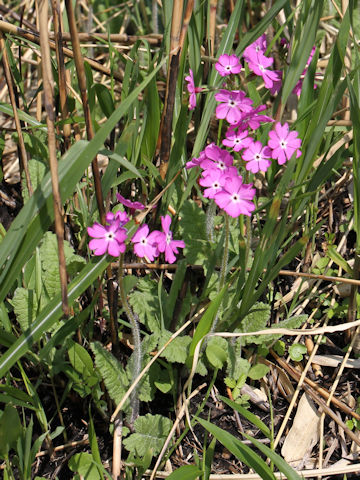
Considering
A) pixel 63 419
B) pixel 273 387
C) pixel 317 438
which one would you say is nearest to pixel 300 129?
pixel 273 387

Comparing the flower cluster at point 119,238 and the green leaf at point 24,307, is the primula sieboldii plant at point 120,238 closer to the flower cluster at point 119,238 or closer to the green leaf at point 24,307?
the flower cluster at point 119,238

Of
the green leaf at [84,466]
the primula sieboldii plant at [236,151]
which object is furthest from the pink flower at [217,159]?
the green leaf at [84,466]

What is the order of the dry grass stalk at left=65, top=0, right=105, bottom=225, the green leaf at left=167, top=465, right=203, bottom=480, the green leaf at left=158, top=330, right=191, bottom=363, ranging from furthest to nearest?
the green leaf at left=158, top=330, right=191, bottom=363 < the green leaf at left=167, top=465, right=203, bottom=480 < the dry grass stalk at left=65, top=0, right=105, bottom=225

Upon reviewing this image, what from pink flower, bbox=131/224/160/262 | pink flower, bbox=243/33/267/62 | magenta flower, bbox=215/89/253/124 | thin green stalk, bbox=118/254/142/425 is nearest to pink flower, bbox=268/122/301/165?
magenta flower, bbox=215/89/253/124

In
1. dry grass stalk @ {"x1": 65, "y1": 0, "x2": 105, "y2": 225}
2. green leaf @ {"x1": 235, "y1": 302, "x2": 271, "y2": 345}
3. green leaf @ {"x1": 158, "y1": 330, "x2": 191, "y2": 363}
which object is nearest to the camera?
dry grass stalk @ {"x1": 65, "y1": 0, "x2": 105, "y2": 225}

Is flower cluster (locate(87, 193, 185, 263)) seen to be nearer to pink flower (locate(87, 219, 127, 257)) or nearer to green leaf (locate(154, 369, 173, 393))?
pink flower (locate(87, 219, 127, 257))

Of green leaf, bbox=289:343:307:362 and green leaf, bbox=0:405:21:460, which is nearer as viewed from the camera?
green leaf, bbox=0:405:21:460
